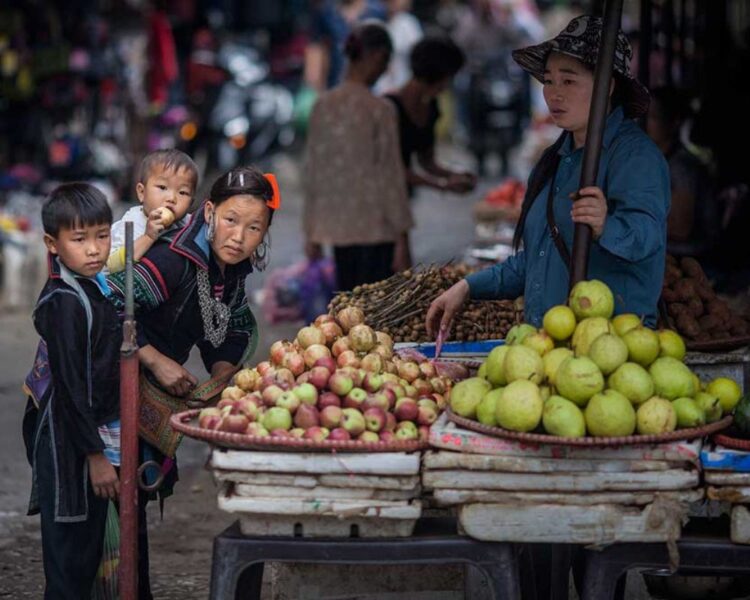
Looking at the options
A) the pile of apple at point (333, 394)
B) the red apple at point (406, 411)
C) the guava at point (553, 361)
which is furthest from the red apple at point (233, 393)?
the guava at point (553, 361)

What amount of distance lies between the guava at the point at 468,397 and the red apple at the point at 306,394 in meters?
0.35

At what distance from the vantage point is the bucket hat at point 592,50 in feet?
13.6

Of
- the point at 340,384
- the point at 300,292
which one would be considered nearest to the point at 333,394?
the point at 340,384

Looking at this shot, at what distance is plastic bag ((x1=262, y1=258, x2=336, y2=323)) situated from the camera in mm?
9688

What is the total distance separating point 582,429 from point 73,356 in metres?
1.40

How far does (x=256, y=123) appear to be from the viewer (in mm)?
14992

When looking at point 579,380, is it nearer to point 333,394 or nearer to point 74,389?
point 333,394

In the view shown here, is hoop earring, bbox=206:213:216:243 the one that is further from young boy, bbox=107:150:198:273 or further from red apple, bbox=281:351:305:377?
red apple, bbox=281:351:305:377

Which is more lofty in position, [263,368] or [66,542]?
[263,368]

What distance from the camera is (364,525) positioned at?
3.70 m

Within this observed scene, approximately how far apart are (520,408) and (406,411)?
1.25 feet

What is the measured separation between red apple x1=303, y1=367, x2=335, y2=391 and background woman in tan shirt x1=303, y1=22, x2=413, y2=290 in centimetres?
404

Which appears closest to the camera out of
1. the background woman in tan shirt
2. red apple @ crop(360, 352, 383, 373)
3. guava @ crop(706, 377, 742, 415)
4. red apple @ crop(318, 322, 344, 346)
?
guava @ crop(706, 377, 742, 415)

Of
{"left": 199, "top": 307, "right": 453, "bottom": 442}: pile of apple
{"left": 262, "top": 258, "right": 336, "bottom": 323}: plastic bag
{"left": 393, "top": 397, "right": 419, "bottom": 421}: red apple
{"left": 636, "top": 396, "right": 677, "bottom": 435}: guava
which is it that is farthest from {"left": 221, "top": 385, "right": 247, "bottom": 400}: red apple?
{"left": 262, "top": 258, "right": 336, "bottom": 323}: plastic bag
